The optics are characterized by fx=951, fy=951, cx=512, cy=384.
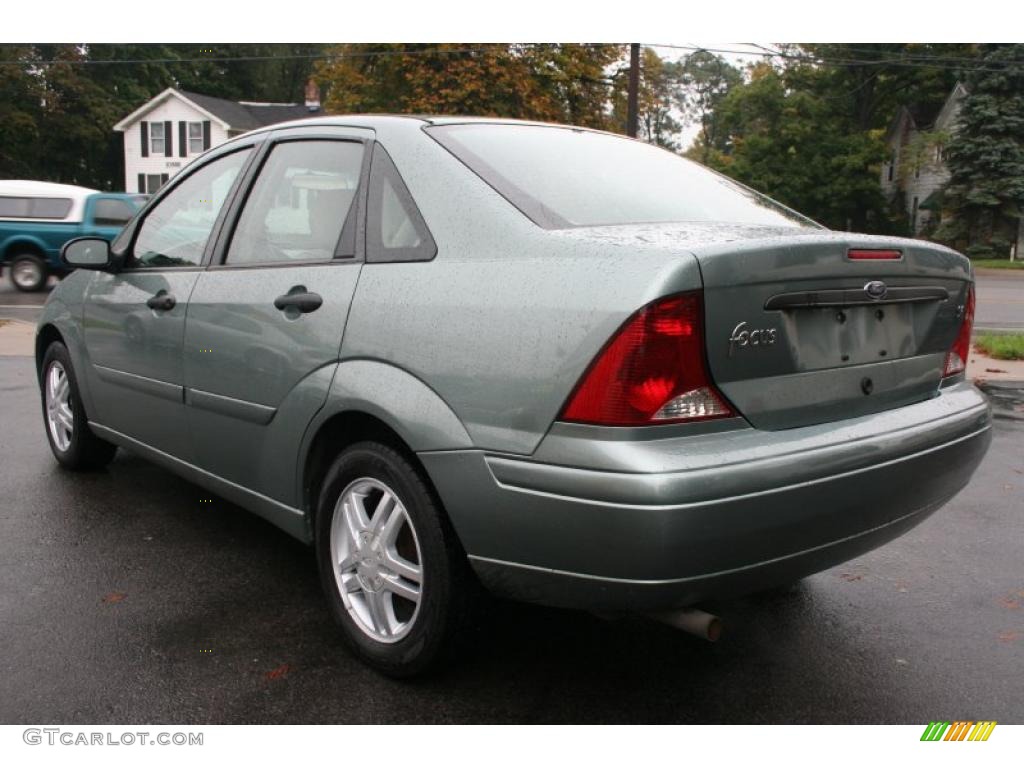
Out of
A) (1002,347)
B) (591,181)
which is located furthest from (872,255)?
(1002,347)

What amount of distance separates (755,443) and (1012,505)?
317 centimetres

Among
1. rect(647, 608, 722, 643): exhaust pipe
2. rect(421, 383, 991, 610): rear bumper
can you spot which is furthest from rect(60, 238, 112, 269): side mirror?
rect(647, 608, 722, 643): exhaust pipe

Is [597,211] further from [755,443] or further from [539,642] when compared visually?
[539,642]

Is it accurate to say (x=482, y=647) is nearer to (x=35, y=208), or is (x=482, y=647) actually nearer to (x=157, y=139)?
(x=35, y=208)

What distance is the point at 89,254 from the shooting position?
13.8 ft

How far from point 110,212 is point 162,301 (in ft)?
55.7

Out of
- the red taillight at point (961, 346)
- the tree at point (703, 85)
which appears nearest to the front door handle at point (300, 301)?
the red taillight at point (961, 346)

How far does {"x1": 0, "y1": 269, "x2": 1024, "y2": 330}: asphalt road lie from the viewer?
48.6 feet

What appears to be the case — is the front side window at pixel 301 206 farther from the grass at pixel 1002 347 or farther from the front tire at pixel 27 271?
the front tire at pixel 27 271

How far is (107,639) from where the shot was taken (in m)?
3.08

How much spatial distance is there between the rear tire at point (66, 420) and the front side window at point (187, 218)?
1.01 m
